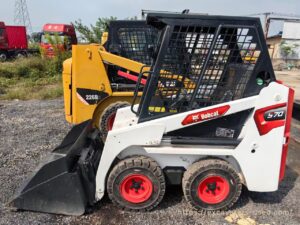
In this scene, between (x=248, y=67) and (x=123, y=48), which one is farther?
(x=123, y=48)

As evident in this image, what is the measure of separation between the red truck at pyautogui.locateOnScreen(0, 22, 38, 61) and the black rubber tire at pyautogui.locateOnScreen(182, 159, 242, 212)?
2219 cm

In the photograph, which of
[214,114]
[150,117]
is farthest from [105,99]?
[214,114]

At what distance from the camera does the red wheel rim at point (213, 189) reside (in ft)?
9.95

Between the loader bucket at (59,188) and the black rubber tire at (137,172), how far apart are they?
0.73 feet

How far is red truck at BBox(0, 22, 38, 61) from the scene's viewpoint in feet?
73.4

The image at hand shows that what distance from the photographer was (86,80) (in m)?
4.98

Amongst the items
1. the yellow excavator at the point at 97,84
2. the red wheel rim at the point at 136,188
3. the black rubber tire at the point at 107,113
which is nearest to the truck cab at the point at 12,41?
the yellow excavator at the point at 97,84

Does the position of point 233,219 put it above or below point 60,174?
below

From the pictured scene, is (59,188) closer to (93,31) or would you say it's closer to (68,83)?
(68,83)

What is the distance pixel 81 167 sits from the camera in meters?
3.01

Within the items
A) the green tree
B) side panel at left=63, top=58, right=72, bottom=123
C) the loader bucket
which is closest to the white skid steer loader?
the loader bucket

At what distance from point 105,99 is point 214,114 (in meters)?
2.62

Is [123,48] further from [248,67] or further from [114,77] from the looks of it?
[248,67]

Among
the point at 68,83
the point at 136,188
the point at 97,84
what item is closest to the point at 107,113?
the point at 97,84
